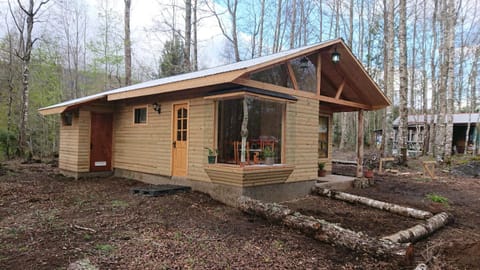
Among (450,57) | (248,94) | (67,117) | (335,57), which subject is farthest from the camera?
(450,57)

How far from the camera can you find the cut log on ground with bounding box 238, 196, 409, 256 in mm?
3380

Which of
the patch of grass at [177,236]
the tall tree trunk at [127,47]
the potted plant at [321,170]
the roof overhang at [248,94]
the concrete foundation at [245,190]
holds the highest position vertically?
the tall tree trunk at [127,47]

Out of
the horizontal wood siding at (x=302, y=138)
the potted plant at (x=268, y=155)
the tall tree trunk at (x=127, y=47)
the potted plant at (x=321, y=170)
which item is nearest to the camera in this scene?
the potted plant at (x=268, y=155)

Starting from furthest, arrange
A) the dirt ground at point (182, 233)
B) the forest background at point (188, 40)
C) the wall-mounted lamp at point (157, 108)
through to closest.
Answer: the forest background at point (188, 40), the wall-mounted lamp at point (157, 108), the dirt ground at point (182, 233)

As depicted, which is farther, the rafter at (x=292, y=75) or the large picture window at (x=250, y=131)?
the rafter at (x=292, y=75)

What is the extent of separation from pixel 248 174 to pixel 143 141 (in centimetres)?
388

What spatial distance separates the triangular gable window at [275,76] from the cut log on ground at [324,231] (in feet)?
7.64

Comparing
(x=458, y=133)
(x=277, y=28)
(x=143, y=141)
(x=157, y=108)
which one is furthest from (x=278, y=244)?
(x=458, y=133)

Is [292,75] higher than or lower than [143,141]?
higher

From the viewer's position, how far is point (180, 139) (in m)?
6.99

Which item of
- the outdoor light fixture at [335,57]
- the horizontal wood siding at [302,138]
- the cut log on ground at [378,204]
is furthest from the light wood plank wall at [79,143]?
the outdoor light fixture at [335,57]

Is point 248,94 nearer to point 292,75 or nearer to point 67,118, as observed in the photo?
point 292,75

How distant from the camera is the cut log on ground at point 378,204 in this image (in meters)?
5.23

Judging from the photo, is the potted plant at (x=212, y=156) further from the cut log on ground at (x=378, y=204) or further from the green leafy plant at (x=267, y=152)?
the cut log on ground at (x=378, y=204)
